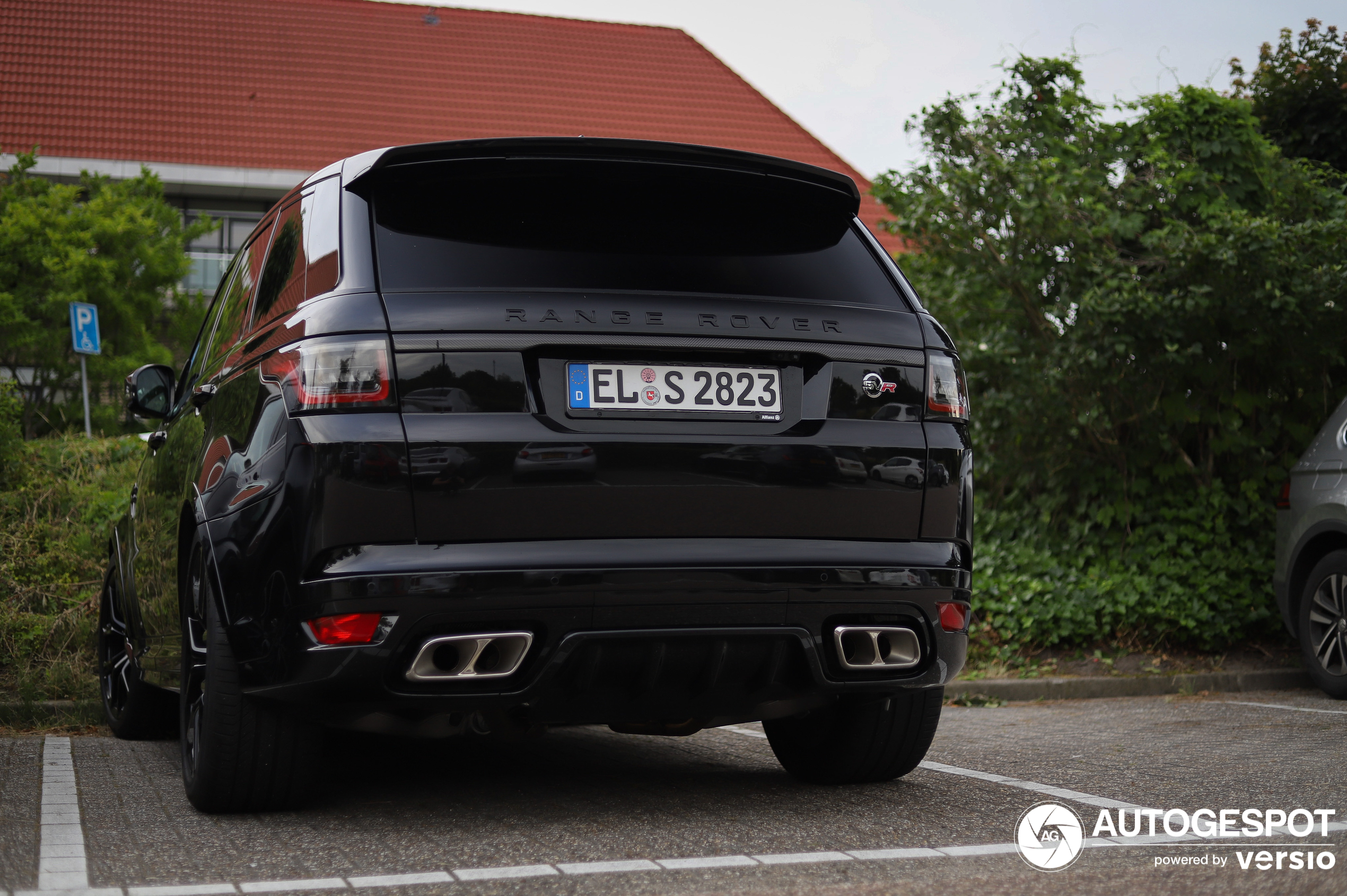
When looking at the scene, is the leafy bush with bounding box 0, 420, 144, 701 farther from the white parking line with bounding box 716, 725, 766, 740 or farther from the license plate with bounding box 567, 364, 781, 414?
the license plate with bounding box 567, 364, 781, 414

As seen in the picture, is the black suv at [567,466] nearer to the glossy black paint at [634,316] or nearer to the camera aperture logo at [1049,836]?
the glossy black paint at [634,316]

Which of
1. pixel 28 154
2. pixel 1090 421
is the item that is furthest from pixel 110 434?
pixel 1090 421

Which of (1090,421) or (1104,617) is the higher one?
(1090,421)

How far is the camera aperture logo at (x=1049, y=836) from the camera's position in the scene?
3.27 metres

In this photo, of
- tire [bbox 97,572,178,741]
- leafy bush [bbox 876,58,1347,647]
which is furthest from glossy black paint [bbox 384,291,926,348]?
leafy bush [bbox 876,58,1347,647]

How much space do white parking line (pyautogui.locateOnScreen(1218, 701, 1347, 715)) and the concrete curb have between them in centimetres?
60

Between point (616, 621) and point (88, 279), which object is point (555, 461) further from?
point (88, 279)

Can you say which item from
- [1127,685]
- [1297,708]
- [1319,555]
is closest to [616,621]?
[1297,708]

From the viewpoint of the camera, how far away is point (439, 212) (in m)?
3.56

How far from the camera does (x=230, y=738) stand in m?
3.58

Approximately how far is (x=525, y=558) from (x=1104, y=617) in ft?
20.6

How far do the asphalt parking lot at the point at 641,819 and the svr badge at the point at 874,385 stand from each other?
1.16m

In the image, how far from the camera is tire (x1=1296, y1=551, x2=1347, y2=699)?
742 cm

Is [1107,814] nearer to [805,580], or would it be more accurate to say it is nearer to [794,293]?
[805,580]
